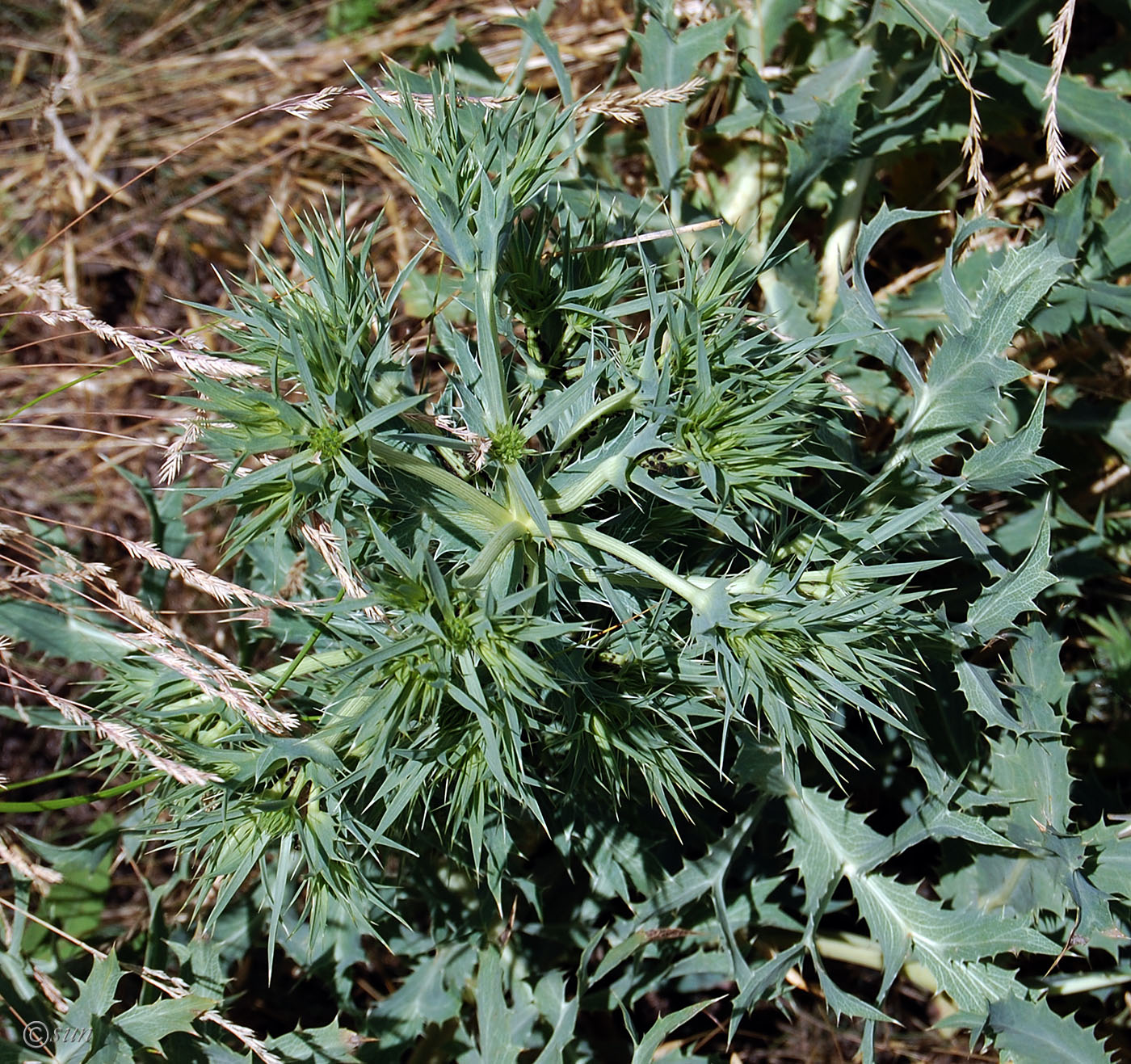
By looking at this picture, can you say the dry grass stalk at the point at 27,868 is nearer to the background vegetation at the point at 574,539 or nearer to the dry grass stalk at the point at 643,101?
the background vegetation at the point at 574,539

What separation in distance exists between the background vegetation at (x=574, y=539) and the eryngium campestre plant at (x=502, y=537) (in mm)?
10

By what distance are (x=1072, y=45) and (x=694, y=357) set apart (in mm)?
2424

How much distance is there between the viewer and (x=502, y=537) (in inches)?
52.9

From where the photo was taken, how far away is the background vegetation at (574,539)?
126 cm

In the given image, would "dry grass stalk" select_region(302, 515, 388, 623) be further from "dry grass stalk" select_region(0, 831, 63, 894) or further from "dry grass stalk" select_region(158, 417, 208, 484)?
"dry grass stalk" select_region(0, 831, 63, 894)

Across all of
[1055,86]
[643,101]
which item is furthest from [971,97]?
[643,101]

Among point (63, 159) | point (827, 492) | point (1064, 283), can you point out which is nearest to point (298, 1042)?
point (827, 492)

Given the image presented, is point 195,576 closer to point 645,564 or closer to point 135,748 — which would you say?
point 135,748

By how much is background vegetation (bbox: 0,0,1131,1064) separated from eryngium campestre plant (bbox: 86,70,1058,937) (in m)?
0.01

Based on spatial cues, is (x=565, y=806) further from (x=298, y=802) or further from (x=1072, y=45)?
(x=1072, y=45)

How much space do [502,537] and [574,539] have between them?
12 centimetres

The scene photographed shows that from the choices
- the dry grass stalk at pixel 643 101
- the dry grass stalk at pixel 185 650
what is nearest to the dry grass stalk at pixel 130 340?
the dry grass stalk at pixel 185 650

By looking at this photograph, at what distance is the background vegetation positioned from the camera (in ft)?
4.15

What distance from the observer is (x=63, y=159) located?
3.06m
